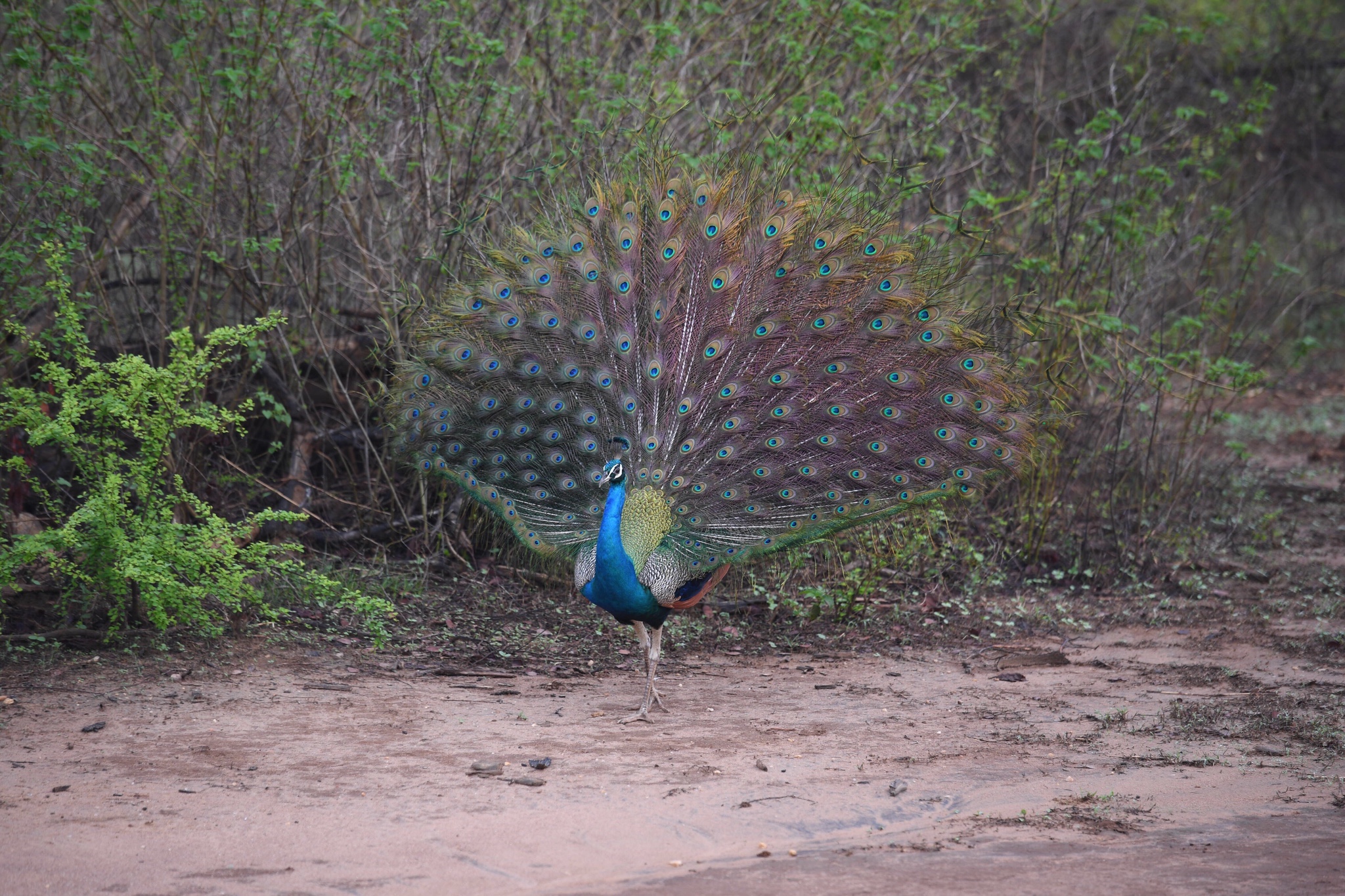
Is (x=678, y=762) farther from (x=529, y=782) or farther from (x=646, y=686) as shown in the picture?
(x=646, y=686)

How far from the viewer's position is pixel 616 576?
6176 mm

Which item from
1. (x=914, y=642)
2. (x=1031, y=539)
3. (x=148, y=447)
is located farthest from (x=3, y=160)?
(x=1031, y=539)

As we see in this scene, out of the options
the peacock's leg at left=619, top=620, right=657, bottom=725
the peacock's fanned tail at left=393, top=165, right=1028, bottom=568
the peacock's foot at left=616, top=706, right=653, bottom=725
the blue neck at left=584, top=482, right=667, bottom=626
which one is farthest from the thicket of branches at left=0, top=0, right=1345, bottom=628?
the peacock's foot at left=616, top=706, right=653, bottom=725

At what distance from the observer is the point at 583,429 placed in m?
6.89

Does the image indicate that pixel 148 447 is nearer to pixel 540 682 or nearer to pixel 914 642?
pixel 540 682

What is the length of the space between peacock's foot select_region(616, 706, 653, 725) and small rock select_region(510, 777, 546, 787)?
36.2 inches

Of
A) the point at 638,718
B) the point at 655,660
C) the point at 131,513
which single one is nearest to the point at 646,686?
the point at 655,660

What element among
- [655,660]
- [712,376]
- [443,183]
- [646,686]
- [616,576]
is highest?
[443,183]

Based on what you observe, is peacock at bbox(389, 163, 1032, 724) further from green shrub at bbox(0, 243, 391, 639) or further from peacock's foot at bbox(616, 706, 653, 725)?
green shrub at bbox(0, 243, 391, 639)

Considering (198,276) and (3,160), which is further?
(198,276)

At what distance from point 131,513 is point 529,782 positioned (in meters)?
2.78

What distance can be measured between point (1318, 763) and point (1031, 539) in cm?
405

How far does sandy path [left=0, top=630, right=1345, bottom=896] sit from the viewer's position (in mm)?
4340

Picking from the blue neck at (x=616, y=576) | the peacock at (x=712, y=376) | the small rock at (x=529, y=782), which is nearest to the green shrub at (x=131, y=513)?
Answer: the peacock at (x=712, y=376)
